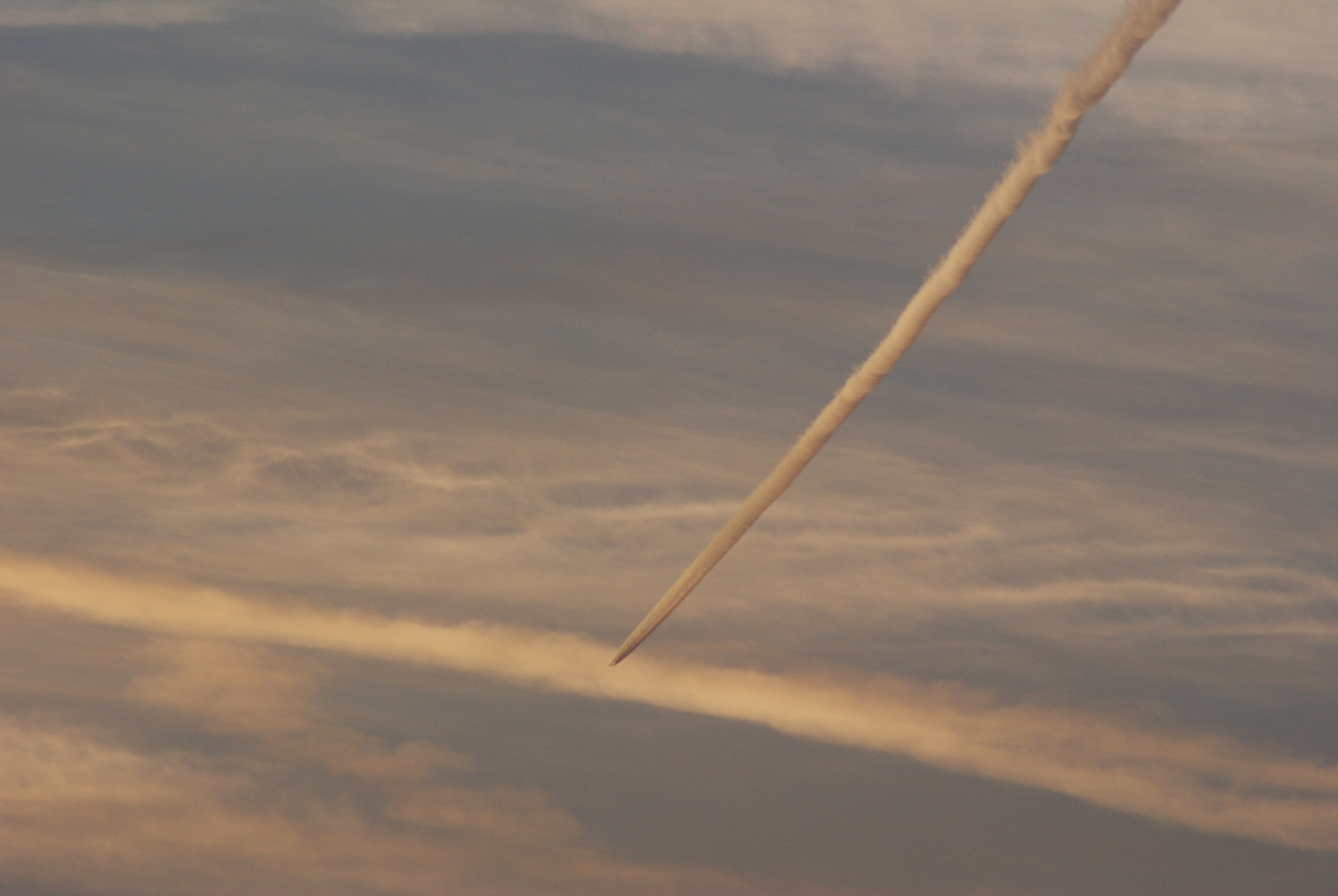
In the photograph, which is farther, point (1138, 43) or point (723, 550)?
point (723, 550)

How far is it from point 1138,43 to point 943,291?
3.66m

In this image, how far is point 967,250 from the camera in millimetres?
13750

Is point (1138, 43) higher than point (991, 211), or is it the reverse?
point (1138, 43)

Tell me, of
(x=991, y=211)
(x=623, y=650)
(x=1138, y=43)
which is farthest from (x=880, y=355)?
(x=623, y=650)

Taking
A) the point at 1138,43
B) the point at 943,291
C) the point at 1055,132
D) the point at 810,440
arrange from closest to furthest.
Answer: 1. the point at 1138,43
2. the point at 1055,132
3. the point at 943,291
4. the point at 810,440

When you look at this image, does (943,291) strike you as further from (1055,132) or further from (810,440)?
(810,440)

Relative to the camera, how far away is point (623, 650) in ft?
74.7

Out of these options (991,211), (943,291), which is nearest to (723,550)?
(943,291)

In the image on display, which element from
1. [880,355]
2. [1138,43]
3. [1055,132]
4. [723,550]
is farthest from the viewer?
[723,550]

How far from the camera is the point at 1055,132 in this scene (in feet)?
40.7

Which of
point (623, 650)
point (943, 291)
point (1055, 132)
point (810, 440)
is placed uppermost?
point (1055, 132)

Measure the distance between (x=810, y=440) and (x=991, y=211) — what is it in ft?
15.7

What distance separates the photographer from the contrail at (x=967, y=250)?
11195mm

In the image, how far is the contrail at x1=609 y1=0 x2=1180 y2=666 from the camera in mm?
11195
